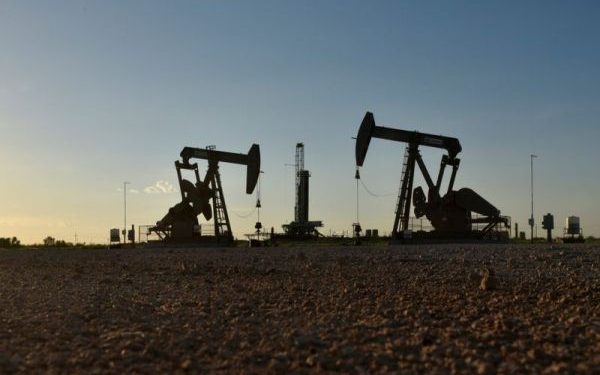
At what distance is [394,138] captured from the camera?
152 ft

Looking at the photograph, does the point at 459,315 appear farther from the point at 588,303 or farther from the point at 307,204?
the point at 307,204

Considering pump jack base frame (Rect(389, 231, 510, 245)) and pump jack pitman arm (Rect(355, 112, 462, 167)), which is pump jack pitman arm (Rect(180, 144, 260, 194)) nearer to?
pump jack pitman arm (Rect(355, 112, 462, 167))

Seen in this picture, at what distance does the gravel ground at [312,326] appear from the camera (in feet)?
20.4

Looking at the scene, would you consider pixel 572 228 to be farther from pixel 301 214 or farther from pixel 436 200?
pixel 301 214

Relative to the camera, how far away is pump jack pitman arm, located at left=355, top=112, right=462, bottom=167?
149ft

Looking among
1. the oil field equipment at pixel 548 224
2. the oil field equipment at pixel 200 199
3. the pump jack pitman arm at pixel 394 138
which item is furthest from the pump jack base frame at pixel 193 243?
the oil field equipment at pixel 548 224

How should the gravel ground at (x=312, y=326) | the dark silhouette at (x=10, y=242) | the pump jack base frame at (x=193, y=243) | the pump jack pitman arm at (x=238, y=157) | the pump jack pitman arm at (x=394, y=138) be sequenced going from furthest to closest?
1. the dark silhouette at (x=10, y=242)
2. the pump jack pitman arm at (x=238, y=157)
3. the pump jack base frame at (x=193, y=243)
4. the pump jack pitman arm at (x=394, y=138)
5. the gravel ground at (x=312, y=326)

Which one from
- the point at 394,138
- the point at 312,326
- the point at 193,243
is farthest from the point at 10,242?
the point at 312,326

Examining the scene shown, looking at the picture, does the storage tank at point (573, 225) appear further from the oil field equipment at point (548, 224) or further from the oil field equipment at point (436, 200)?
the oil field equipment at point (436, 200)

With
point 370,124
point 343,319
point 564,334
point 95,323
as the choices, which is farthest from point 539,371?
point 370,124

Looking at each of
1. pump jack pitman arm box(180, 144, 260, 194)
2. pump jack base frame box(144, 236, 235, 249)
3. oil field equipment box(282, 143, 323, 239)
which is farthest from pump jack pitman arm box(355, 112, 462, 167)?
oil field equipment box(282, 143, 323, 239)

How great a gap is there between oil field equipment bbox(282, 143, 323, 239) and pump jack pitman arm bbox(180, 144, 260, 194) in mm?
21202

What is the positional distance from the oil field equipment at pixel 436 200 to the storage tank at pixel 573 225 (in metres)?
8.24

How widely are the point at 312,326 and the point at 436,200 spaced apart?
40606 millimetres
